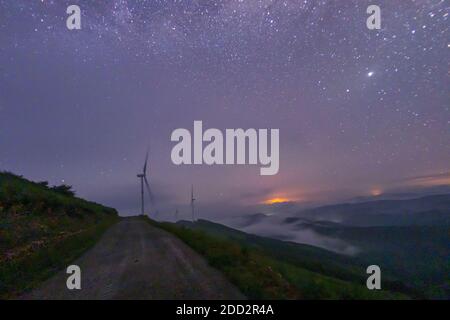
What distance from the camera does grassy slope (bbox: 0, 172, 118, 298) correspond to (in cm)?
1233

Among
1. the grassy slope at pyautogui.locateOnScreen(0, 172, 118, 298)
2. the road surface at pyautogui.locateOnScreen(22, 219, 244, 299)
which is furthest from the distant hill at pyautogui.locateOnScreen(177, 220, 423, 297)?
the grassy slope at pyautogui.locateOnScreen(0, 172, 118, 298)

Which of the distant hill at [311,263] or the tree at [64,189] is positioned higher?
the tree at [64,189]

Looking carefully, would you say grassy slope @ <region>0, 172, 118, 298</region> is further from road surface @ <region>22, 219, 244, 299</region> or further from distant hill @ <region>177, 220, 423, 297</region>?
distant hill @ <region>177, 220, 423, 297</region>

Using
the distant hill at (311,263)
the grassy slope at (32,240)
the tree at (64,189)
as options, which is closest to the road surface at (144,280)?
the grassy slope at (32,240)

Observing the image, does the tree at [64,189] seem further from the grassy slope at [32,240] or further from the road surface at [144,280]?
the road surface at [144,280]

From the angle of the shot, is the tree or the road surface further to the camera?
the tree

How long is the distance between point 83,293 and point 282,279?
6.78 metres

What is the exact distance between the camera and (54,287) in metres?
10.2

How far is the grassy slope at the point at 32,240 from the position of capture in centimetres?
1233

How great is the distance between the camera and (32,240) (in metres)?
20.9

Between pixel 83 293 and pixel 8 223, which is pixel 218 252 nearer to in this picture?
pixel 83 293

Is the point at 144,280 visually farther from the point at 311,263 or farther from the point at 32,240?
the point at 311,263
